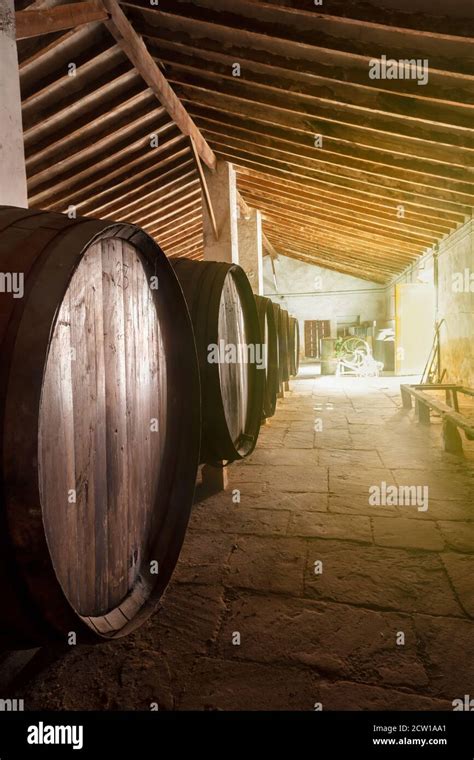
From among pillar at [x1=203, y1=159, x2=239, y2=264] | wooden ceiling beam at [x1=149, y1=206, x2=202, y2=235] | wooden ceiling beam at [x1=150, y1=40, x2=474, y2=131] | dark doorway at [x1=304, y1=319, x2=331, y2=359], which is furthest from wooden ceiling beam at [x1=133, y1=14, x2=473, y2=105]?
dark doorway at [x1=304, y1=319, x2=331, y2=359]

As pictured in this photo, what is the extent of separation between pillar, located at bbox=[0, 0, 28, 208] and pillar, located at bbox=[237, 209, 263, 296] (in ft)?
27.2

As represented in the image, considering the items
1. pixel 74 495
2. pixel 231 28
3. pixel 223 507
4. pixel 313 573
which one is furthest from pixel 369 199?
pixel 74 495

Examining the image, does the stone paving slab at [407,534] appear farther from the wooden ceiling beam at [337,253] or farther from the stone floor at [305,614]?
the wooden ceiling beam at [337,253]

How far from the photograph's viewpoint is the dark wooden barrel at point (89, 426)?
3.18 ft

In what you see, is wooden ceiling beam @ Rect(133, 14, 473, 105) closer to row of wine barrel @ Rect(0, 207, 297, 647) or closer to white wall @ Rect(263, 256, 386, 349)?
row of wine barrel @ Rect(0, 207, 297, 647)

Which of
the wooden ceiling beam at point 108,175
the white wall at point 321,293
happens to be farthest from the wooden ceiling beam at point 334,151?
the white wall at point 321,293

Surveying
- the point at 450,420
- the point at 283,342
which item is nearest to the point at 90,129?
the point at 283,342

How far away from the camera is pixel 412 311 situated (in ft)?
42.6

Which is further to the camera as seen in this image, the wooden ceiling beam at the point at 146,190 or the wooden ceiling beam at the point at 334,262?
the wooden ceiling beam at the point at 334,262

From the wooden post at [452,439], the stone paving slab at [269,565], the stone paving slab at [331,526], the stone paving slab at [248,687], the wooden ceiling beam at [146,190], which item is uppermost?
the wooden ceiling beam at [146,190]

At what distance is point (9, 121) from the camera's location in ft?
6.72

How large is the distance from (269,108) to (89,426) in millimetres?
5934

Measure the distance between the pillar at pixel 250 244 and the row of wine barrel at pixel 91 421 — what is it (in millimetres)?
8283

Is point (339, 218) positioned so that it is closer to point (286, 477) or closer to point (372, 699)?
point (286, 477)
